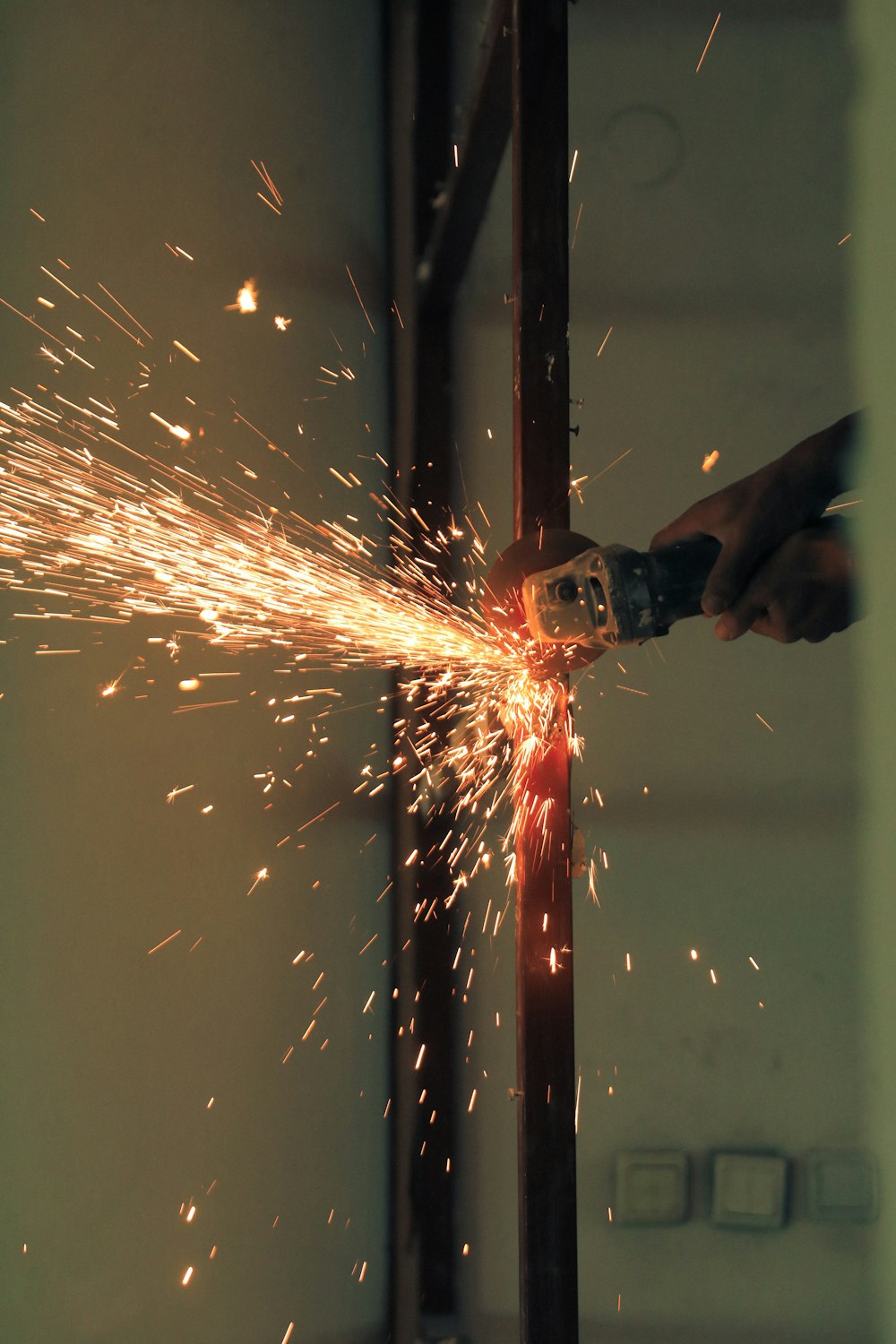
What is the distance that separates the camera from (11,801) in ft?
3.51

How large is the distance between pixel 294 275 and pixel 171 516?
0.51 m

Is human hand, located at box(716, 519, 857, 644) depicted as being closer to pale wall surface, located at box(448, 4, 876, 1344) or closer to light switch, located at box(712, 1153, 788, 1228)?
pale wall surface, located at box(448, 4, 876, 1344)

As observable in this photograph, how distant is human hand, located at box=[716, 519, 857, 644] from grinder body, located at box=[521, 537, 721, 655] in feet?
0.18

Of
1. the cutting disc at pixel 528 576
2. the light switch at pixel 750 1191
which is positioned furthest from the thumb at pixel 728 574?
the light switch at pixel 750 1191

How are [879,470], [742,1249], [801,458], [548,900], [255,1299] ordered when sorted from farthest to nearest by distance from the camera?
[742,1249], [255,1299], [548,900], [801,458], [879,470]

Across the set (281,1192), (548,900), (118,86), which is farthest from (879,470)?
(281,1192)

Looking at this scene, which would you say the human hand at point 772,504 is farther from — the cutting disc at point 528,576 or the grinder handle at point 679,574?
the cutting disc at point 528,576

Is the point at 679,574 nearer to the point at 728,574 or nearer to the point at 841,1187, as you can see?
the point at 728,574

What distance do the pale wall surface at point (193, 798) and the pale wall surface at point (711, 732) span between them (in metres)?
0.40

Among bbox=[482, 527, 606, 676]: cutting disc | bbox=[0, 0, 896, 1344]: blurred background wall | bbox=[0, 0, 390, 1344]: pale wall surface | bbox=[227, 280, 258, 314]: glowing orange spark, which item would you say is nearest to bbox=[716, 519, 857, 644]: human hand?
bbox=[482, 527, 606, 676]: cutting disc

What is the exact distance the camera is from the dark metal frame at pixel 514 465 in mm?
856

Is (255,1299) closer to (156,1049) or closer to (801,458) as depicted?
(156,1049)

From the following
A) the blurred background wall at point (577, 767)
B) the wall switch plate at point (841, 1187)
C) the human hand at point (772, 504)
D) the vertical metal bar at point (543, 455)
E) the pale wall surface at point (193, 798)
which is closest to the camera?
the human hand at point (772, 504)

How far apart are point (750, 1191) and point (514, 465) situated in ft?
4.04
